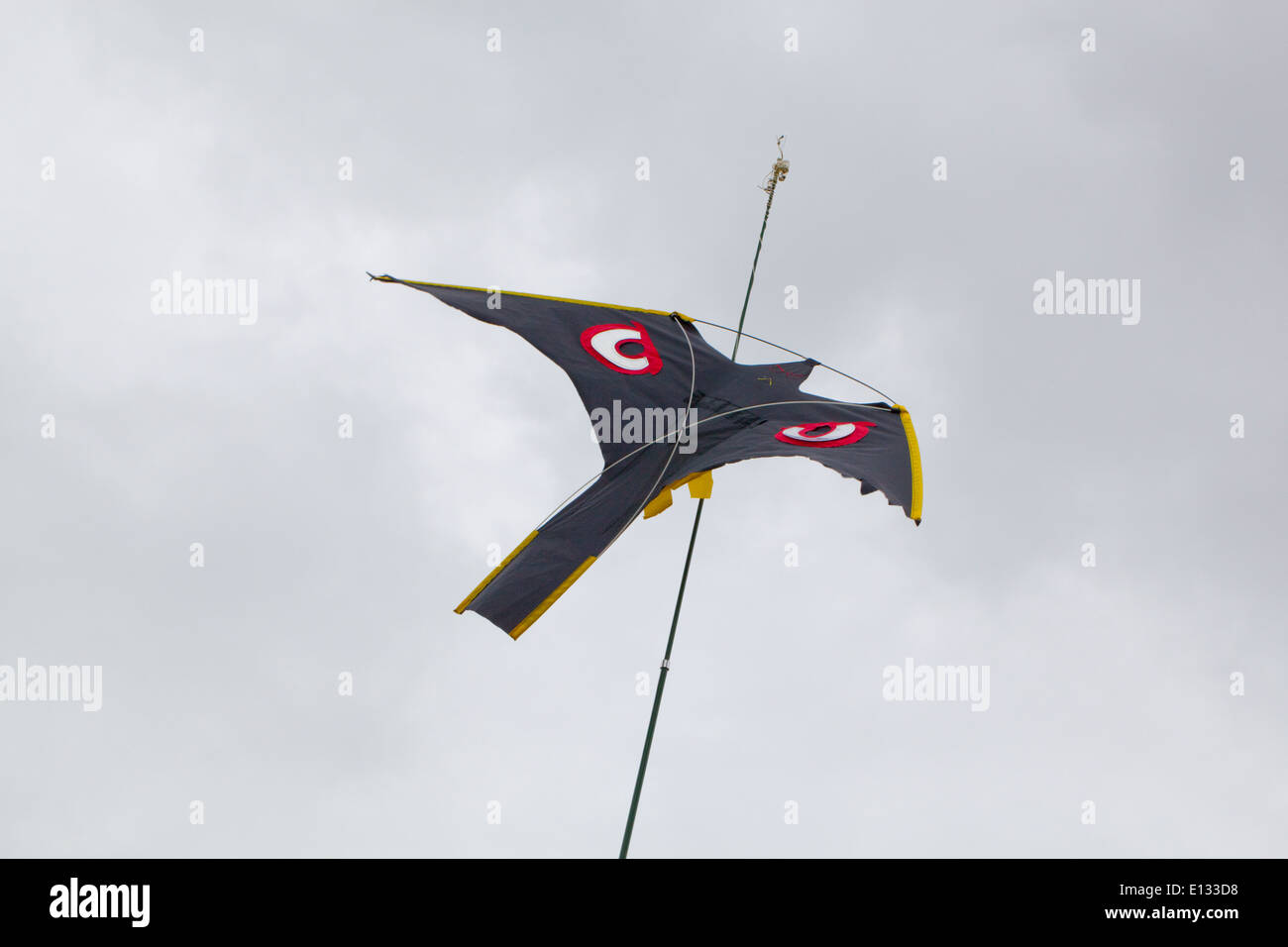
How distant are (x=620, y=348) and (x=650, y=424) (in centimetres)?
140

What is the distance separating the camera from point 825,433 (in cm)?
1070

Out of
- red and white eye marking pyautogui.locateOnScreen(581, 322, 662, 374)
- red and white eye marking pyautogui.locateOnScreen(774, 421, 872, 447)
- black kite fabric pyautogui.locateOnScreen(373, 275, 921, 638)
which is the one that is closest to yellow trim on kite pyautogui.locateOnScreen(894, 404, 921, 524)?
black kite fabric pyautogui.locateOnScreen(373, 275, 921, 638)

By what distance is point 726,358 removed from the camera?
12547mm

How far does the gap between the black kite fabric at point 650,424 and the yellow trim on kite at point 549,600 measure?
0.01 meters

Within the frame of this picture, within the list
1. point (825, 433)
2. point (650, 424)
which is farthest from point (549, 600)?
point (825, 433)

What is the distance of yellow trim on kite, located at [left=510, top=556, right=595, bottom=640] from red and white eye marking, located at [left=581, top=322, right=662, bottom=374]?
3.28 m

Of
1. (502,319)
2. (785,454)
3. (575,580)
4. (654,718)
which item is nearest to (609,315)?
(502,319)

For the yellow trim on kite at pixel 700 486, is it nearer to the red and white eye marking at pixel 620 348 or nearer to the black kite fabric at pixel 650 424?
the black kite fabric at pixel 650 424

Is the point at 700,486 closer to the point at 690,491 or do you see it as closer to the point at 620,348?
the point at 690,491

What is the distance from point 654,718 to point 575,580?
1.39 metres

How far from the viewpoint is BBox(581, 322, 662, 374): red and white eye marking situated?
12.0 metres

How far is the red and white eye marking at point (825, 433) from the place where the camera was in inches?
413

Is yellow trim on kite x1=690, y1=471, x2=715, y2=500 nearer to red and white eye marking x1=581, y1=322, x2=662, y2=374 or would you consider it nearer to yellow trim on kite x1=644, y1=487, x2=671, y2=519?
yellow trim on kite x1=644, y1=487, x2=671, y2=519

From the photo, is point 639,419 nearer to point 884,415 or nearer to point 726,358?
point 726,358
